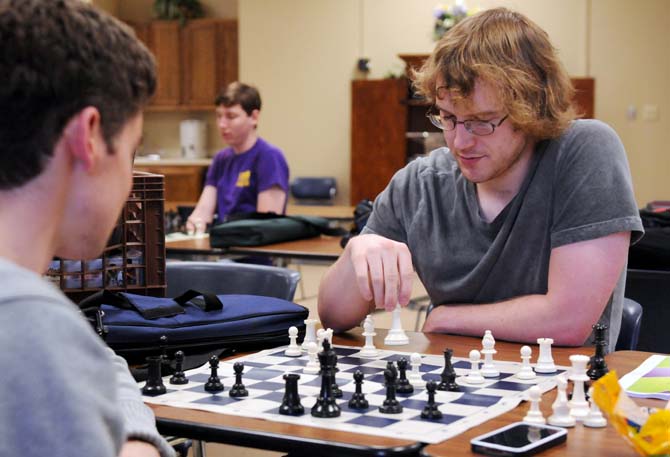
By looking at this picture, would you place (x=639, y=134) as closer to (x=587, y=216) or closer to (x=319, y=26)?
(x=319, y=26)

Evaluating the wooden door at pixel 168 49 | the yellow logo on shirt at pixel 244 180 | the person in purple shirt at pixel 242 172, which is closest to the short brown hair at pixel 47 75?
the person in purple shirt at pixel 242 172

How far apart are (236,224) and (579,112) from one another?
2.18 meters

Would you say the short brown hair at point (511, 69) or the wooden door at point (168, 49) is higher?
the wooden door at point (168, 49)

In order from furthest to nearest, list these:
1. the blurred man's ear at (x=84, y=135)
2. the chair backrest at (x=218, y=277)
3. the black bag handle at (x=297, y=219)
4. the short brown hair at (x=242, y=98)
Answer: the short brown hair at (x=242, y=98) → the black bag handle at (x=297, y=219) → the chair backrest at (x=218, y=277) → the blurred man's ear at (x=84, y=135)

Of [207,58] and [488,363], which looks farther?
[207,58]

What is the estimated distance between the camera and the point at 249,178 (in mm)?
5438

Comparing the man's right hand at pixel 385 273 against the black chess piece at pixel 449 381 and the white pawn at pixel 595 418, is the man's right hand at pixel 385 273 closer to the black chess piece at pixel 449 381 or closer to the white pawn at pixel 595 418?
the black chess piece at pixel 449 381

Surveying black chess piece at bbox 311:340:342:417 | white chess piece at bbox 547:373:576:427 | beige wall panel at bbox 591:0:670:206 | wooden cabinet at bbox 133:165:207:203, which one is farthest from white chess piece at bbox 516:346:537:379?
wooden cabinet at bbox 133:165:207:203

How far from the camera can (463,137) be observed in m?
2.19

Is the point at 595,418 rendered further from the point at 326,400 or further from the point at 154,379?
the point at 154,379

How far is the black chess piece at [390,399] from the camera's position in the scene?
145 cm

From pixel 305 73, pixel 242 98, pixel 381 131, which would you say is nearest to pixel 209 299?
pixel 242 98

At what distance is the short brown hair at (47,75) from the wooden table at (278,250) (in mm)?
2956

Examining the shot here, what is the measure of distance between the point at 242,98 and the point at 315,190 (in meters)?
5.23
